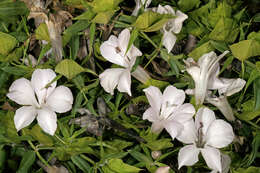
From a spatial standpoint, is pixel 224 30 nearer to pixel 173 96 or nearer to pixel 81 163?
pixel 173 96

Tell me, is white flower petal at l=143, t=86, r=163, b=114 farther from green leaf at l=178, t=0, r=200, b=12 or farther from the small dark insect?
green leaf at l=178, t=0, r=200, b=12

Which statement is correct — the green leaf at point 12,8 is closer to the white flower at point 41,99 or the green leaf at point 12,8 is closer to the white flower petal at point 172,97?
the white flower at point 41,99

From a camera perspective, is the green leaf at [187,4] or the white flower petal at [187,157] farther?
the green leaf at [187,4]

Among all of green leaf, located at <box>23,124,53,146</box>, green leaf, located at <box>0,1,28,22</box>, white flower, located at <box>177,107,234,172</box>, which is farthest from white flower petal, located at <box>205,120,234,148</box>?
green leaf, located at <box>0,1,28,22</box>

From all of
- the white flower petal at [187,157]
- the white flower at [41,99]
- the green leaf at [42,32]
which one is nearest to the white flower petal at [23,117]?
the white flower at [41,99]

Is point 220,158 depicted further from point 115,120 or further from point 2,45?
point 2,45

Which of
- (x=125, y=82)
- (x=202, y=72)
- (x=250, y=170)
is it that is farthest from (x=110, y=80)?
(x=250, y=170)
